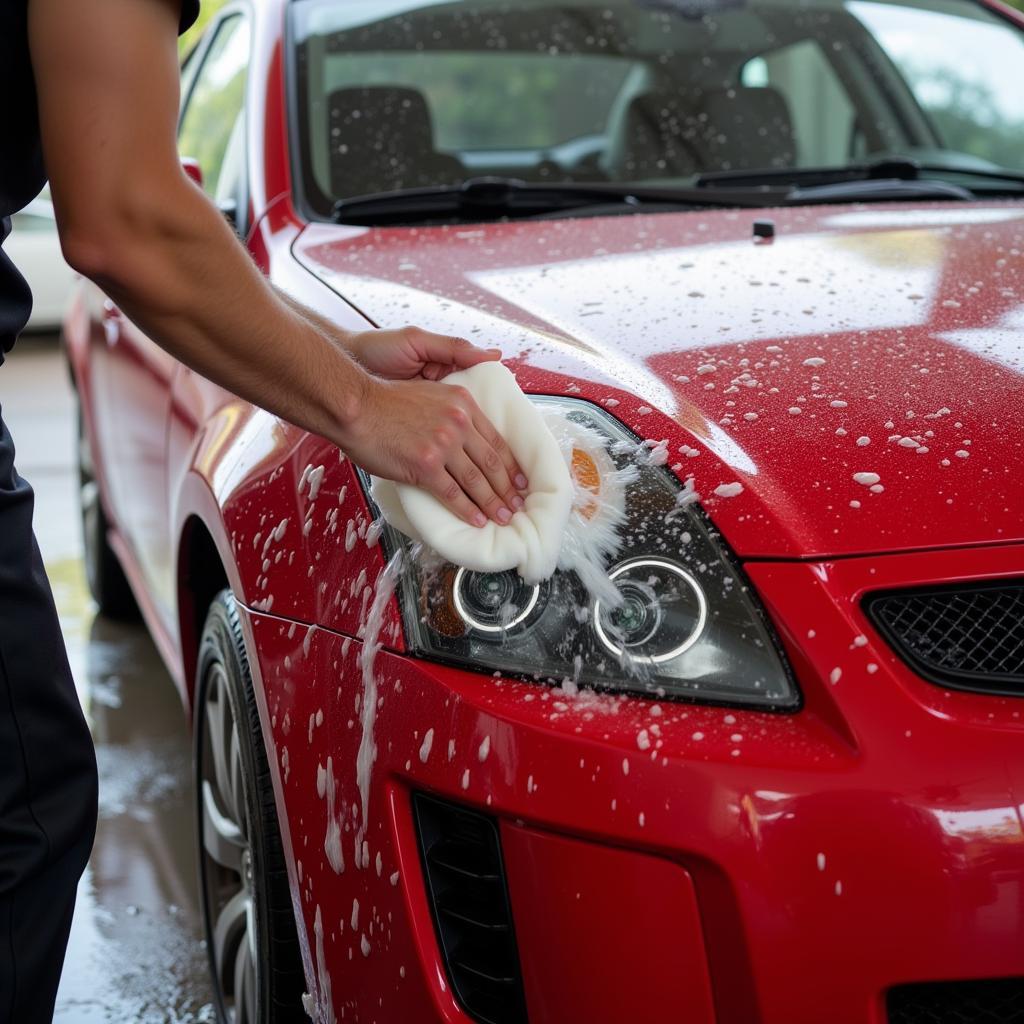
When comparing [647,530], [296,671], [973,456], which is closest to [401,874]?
[296,671]

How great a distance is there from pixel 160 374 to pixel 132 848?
0.95 m

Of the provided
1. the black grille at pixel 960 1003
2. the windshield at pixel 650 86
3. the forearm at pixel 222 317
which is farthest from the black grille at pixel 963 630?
the windshield at pixel 650 86

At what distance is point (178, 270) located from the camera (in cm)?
123

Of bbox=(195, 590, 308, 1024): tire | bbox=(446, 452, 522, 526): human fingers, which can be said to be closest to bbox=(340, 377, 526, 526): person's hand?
bbox=(446, 452, 522, 526): human fingers

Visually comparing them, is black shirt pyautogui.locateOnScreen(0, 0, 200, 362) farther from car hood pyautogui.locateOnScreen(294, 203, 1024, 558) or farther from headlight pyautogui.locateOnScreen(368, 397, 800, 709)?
car hood pyautogui.locateOnScreen(294, 203, 1024, 558)

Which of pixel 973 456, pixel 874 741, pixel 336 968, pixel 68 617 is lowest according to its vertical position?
pixel 68 617

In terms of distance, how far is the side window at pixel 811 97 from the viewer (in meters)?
3.06

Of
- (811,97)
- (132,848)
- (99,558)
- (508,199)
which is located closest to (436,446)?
(508,199)

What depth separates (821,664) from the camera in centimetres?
135

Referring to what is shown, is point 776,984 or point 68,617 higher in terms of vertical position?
point 776,984

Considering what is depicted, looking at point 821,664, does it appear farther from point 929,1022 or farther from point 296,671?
point 296,671

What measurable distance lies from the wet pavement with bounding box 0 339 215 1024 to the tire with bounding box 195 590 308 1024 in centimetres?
26

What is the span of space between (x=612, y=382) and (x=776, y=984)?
64cm

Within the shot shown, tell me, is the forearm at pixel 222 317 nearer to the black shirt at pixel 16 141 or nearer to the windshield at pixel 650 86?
the black shirt at pixel 16 141
